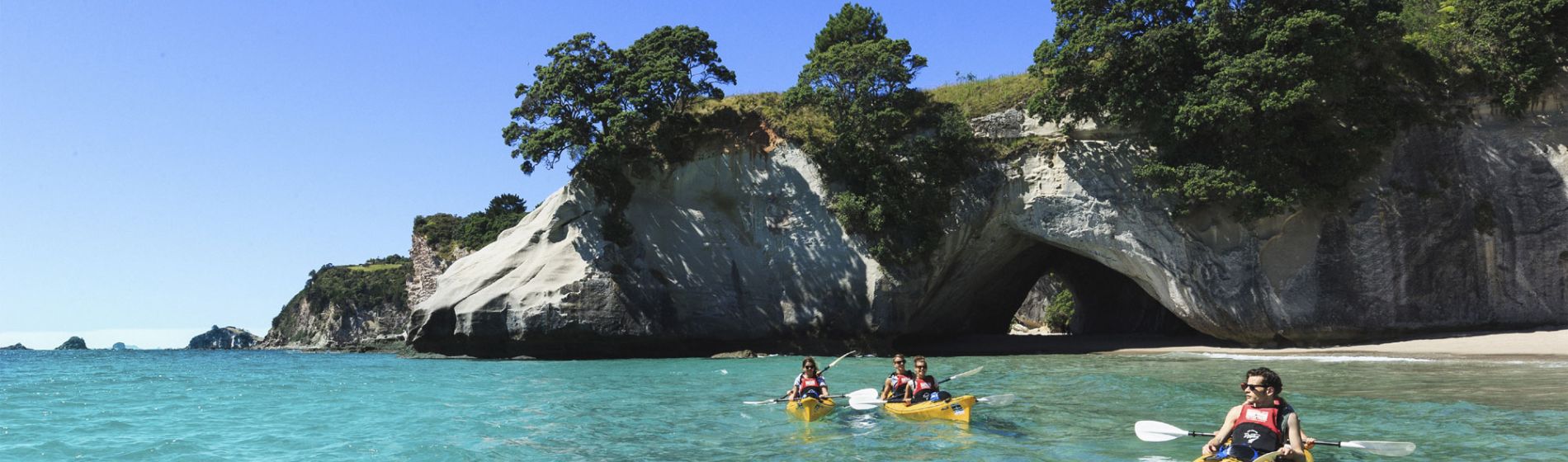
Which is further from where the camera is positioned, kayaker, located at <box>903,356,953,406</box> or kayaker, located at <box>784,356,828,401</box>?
kayaker, located at <box>784,356,828,401</box>

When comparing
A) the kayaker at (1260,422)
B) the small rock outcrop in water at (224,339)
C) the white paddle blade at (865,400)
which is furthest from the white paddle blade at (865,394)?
the small rock outcrop in water at (224,339)

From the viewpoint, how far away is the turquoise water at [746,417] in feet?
37.4

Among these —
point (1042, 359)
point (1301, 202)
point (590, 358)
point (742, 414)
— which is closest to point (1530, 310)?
point (1301, 202)

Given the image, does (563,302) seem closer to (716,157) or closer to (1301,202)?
(716,157)

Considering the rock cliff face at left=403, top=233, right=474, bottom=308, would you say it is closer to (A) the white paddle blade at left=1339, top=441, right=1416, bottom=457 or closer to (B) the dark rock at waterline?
(B) the dark rock at waterline

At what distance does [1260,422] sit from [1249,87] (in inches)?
822

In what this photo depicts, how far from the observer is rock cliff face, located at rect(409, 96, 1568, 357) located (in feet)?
90.9

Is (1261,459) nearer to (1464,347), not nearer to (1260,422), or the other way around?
(1260,422)

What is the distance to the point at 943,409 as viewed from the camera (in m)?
13.7

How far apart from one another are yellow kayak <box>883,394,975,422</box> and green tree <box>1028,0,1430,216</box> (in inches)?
660

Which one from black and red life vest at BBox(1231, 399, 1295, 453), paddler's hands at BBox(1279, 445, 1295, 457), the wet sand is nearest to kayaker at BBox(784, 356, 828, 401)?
black and red life vest at BBox(1231, 399, 1295, 453)

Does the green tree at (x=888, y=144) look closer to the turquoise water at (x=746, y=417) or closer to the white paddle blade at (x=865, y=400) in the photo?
the turquoise water at (x=746, y=417)

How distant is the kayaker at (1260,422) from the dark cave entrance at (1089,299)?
30762mm

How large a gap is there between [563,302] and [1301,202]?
24.0m
